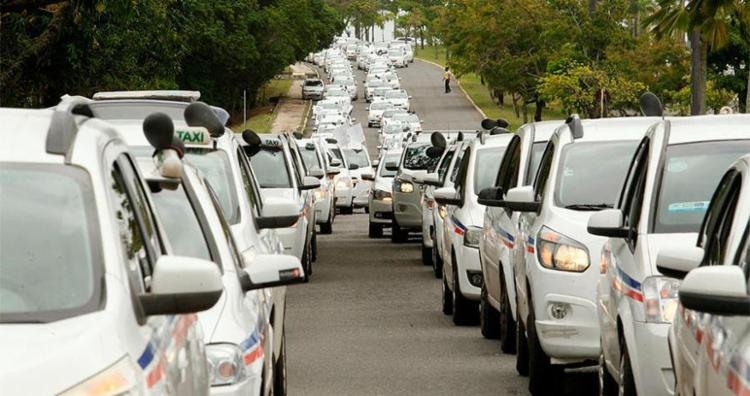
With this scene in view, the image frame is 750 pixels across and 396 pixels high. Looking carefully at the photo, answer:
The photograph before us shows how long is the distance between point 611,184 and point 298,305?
24.0 feet

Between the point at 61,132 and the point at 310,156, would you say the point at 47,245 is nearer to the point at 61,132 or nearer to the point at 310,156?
the point at 61,132

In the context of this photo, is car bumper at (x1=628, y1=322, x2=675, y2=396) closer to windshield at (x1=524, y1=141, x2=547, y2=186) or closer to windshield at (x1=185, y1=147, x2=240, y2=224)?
windshield at (x1=185, y1=147, x2=240, y2=224)

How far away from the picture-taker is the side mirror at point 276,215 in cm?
1166

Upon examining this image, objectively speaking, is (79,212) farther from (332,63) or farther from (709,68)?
(332,63)

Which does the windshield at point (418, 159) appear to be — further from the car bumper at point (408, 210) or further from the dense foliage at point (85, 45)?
the dense foliage at point (85, 45)

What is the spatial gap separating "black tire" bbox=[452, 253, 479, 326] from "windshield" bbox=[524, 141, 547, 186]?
2.02 m

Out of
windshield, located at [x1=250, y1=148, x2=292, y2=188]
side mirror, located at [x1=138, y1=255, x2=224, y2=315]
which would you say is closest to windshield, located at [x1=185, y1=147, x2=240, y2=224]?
side mirror, located at [x1=138, y1=255, x2=224, y2=315]

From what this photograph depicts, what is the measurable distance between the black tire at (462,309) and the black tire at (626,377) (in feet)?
26.0

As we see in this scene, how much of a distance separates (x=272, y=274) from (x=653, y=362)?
189 cm

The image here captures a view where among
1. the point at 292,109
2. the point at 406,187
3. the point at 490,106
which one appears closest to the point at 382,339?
the point at 406,187

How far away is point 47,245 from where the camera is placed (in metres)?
5.79

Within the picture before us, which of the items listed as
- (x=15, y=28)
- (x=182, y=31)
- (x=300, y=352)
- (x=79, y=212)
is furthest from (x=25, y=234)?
(x=182, y=31)

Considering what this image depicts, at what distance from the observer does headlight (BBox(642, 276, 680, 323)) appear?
9.30 metres

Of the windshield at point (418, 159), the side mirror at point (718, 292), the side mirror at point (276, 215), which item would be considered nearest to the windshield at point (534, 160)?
the side mirror at point (276, 215)
